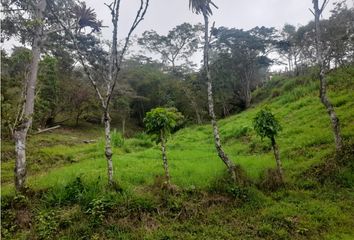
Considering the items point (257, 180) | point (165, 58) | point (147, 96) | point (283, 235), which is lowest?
point (283, 235)

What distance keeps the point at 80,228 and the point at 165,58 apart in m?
43.0

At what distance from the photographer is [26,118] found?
11242 millimetres

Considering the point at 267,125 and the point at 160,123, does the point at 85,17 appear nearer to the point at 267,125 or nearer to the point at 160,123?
the point at 160,123

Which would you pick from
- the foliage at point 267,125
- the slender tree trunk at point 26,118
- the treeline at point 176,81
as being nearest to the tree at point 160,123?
the foliage at point 267,125

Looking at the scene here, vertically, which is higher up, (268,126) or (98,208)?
(268,126)

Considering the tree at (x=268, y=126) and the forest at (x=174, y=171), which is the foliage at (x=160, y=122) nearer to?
the forest at (x=174, y=171)

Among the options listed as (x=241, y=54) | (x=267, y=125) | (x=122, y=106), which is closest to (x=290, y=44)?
(x=241, y=54)

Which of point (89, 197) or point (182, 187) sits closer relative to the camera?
point (89, 197)

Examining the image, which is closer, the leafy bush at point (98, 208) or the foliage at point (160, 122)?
the leafy bush at point (98, 208)

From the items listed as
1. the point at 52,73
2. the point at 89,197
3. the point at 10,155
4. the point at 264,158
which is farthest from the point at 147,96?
the point at 89,197

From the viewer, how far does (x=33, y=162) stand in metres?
16.2

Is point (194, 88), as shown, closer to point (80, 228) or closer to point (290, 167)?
point (290, 167)

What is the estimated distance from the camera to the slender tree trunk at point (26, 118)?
10688 mm

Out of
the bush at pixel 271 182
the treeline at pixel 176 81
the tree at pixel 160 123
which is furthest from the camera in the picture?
the treeline at pixel 176 81
